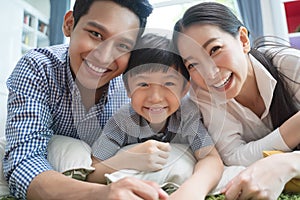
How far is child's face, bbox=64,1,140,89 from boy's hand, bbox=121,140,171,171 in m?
0.26

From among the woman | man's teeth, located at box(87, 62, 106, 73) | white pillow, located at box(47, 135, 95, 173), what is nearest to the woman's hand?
the woman

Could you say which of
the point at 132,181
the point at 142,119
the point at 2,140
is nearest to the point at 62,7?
the point at 2,140

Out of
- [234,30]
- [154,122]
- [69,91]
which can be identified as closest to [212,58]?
[234,30]

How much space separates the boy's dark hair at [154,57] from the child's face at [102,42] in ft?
0.08

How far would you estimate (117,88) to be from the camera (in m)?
0.97

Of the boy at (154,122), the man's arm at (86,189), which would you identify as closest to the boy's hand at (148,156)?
the boy at (154,122)

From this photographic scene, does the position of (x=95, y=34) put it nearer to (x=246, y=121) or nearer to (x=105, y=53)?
(x=105, y=53)

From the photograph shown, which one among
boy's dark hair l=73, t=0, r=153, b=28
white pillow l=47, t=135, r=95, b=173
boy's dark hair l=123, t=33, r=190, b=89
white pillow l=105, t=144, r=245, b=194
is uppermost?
boy's dark hair l=73, t=0, r=153, b=28

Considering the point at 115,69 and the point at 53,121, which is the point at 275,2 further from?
the point at 53,121

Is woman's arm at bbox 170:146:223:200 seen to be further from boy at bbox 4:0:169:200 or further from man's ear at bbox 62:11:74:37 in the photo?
man's ear at bbox 62:11:74:37

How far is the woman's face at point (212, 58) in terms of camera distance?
80cm

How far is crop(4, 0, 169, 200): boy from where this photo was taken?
68 centimetres

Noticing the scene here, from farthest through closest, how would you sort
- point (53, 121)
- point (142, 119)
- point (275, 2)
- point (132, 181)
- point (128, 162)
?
Answer: point (275, 2), point (53, 121), point (142, 119), point (128, 162), point (132, 181)

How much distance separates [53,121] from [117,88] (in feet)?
0.75
